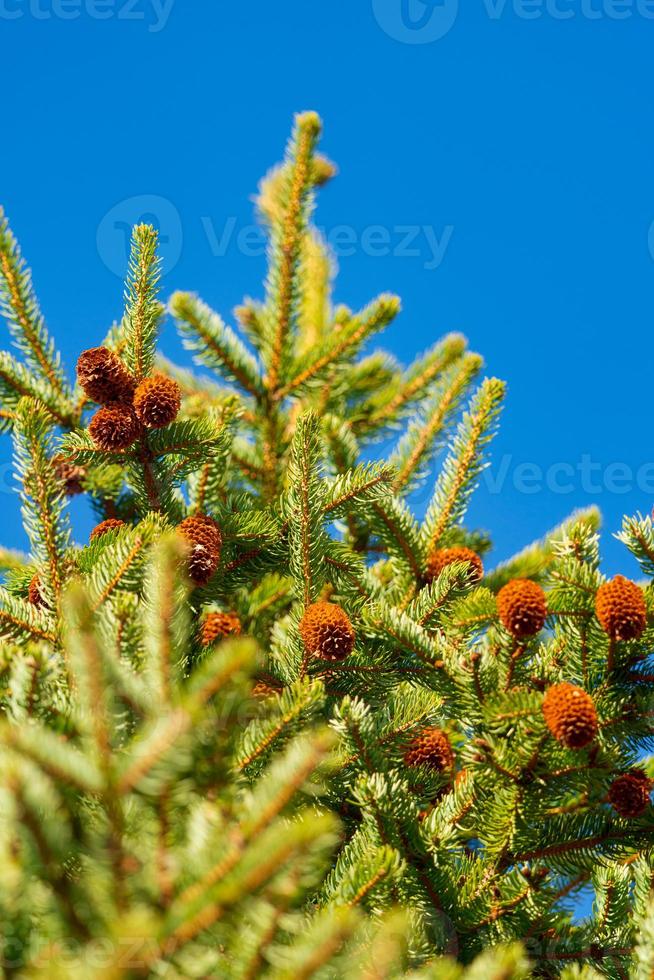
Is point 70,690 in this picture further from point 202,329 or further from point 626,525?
point 202,329

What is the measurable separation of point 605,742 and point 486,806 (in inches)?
11.4

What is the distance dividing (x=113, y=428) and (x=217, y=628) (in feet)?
1.90

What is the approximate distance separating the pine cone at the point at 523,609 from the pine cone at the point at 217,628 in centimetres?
77

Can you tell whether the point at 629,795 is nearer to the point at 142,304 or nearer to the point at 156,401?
the point at 156,401

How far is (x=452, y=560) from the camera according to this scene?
2.71 metres

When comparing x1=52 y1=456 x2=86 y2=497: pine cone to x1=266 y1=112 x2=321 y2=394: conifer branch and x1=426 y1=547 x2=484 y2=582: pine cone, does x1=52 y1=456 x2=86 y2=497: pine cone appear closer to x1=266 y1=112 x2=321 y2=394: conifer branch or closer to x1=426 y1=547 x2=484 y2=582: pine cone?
x1=266 y1=112 x2=321 y2=394: conifer branch

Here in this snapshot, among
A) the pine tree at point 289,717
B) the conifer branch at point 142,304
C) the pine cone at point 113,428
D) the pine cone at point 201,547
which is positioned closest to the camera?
the pine tree at point 289,717

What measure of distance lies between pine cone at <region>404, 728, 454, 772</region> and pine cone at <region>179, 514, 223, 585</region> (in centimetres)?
67

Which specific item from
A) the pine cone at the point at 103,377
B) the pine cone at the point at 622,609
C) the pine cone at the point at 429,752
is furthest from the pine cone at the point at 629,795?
the pine cone at the point at 103,377

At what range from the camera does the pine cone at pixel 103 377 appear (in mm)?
2342

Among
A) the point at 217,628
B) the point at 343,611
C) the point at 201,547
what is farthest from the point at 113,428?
the point at 343,611

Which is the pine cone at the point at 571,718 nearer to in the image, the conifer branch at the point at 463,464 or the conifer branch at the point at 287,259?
the conifer branch at the point at 463,464

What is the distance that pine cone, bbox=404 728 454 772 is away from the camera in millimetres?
2338

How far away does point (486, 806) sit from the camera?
2.00m
